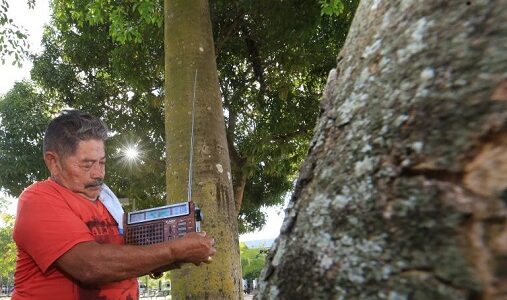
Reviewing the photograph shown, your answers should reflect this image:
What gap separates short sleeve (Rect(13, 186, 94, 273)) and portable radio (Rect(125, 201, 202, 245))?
0.80ft

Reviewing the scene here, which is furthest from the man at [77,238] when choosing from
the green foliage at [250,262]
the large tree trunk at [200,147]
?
the green foliage at [250,262]

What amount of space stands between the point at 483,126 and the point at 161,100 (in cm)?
967

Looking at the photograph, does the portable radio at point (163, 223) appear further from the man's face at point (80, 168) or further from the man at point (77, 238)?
the man's face at point (80, 168)

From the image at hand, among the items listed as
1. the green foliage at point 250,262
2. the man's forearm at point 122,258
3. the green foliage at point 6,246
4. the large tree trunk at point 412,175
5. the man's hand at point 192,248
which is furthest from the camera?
the green foliage at point 250,262

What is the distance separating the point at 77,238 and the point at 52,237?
0.09 meters

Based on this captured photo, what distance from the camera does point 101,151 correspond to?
2.24 metres

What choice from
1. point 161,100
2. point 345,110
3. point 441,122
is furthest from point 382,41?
point 161,100

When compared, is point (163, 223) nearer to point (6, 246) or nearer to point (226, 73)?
point (226, 73)

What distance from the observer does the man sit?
1864mm

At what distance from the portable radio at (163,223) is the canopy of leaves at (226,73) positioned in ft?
12.6

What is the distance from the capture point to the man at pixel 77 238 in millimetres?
1864

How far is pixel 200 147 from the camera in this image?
3.75 m

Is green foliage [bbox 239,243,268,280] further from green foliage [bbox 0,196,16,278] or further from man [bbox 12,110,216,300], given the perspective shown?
man [bbox 12,110,216,300]

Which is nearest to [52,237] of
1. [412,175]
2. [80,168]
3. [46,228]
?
[46,228]
